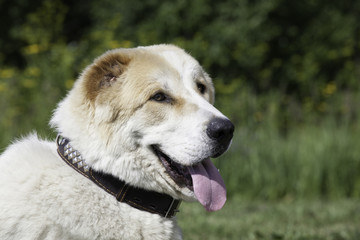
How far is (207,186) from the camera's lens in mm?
2938

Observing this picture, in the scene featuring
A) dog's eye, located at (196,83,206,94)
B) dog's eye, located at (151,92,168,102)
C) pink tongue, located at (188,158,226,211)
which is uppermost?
dog's eye, located at (151,92,168,102)

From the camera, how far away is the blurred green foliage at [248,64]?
25.2 ft

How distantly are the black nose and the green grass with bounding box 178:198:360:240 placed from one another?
219cm

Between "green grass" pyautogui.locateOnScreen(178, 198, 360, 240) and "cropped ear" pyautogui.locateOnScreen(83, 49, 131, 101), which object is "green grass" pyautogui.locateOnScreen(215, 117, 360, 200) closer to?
"green grass" pyautogui.locateOnScreen(178, 198, 360, 240)

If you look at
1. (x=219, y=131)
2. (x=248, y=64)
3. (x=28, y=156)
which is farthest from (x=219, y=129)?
(x=248, y=64)

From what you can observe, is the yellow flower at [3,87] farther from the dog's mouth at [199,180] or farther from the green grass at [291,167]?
the dog's mouth at [199,180]

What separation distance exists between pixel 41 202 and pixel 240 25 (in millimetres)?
10483

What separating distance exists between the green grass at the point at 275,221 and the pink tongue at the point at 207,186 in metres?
1.93

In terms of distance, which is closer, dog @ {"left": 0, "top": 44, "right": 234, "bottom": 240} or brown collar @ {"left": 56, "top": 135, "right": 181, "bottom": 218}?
dog @ {"left": 0, "top": 44, "right": 234, "bottom": 240}

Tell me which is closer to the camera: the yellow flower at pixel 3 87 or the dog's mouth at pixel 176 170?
the dog's mouth at pixel 176 170

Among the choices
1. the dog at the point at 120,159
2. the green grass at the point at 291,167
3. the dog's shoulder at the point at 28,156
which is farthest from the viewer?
the green grass at the point at 291,167

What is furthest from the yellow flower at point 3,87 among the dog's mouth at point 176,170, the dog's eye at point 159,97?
the dog's mouth at point 176,170

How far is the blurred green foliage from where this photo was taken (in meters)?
7.68

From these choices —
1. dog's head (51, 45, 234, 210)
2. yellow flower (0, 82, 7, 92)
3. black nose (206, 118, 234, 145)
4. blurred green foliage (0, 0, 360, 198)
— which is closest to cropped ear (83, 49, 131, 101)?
dog's head (51, 45, 234, 210)
